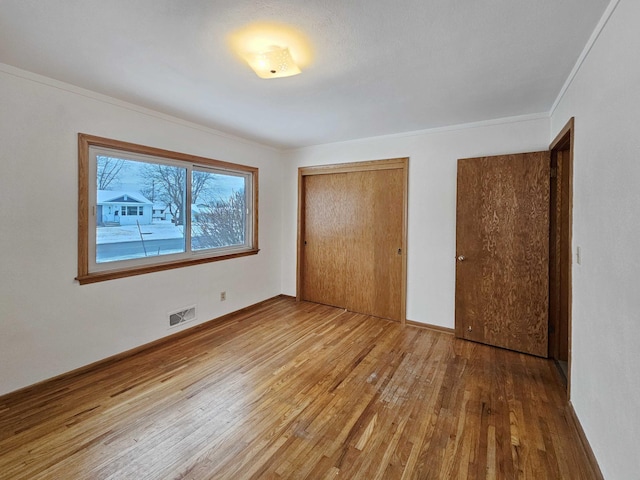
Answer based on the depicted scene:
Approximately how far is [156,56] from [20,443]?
2.49 metres

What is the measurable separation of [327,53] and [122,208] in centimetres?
232

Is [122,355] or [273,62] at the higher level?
[273,62]

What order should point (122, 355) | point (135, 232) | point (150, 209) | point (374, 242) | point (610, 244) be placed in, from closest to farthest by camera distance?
point (610, 244) < point (122, 355) < point (135, 232) < point (150, 209) < point (374, 242)

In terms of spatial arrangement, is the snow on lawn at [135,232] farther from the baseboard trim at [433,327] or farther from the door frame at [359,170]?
the baseboard trim at [433,327]

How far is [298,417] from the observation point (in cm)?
198

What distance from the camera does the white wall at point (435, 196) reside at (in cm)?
318

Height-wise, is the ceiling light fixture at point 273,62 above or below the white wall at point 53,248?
above

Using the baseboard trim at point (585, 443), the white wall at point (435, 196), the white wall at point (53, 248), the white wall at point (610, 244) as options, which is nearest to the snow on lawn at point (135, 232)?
the white wall at point (53, 248)

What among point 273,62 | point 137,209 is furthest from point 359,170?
point 137,209

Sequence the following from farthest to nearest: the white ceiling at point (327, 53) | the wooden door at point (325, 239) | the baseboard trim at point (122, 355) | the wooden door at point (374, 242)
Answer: the wooden door at point (325, 239) → the wooden door at point (374, 242) → the baseboard trim at point (122, 355) → the white ceiling at point (327, 53)

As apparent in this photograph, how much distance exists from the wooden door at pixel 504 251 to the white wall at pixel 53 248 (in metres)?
3.21

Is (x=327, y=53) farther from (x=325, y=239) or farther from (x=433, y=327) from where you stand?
(x=433, y=327)

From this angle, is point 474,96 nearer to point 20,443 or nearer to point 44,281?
point 44,281

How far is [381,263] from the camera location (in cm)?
393
